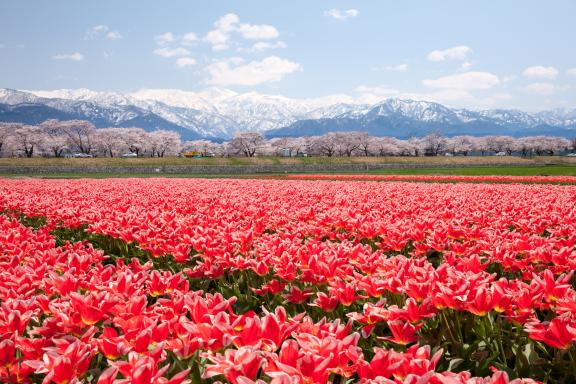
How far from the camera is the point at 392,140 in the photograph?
140 meters

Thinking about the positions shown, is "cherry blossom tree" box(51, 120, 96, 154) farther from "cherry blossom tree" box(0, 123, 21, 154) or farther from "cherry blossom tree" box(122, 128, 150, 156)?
"cherry blossom tree" box(0, 123, 21, 154)

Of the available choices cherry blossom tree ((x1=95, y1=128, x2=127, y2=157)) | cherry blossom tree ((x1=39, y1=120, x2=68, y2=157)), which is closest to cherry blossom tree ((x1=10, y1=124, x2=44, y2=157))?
cherry blossom tree ((x1=39, y1=120, x2=68, y2=157))

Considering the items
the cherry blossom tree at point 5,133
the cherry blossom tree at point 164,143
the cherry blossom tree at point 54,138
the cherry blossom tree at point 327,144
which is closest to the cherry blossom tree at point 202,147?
the cherry blossom tree at point 164,143

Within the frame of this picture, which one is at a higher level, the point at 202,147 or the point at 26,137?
the point at 26,137

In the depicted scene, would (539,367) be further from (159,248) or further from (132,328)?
→ (159,248)

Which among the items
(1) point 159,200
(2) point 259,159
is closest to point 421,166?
(2) point 259,159

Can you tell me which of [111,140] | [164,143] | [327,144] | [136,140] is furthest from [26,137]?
[327,144]

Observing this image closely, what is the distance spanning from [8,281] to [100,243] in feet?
13.3

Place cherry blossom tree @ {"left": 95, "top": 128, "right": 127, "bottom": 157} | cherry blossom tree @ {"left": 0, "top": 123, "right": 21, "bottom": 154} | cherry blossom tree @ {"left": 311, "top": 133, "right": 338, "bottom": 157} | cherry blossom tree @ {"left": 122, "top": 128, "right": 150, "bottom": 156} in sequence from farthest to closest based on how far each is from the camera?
cherry blossom tree @ {"left": 311, "top": 133, "right": 338, "bottom": 157} < cherry blossom tree @ {"left": 122, "top": 128, "right": 150, "bottom": 156} < cherry blossom tree @ {"left": 95, "top": 128, "right": 127, "bottom": 157} < cherry blossom tree @ {"left": 0, "top": 123, "right": 21, "bottom": 154}

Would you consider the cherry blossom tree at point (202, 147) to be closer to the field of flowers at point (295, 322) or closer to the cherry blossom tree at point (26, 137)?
the cherry blossom tree at point (26, 137)

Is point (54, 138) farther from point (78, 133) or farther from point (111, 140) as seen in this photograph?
point (111, 140)

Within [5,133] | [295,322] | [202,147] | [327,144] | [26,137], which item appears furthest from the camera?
[202,147]

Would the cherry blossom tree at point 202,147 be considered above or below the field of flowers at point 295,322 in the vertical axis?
above

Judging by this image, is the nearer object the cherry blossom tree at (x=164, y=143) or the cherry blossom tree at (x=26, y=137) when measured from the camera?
the cherry blossom tree at (x=26, y=137)
